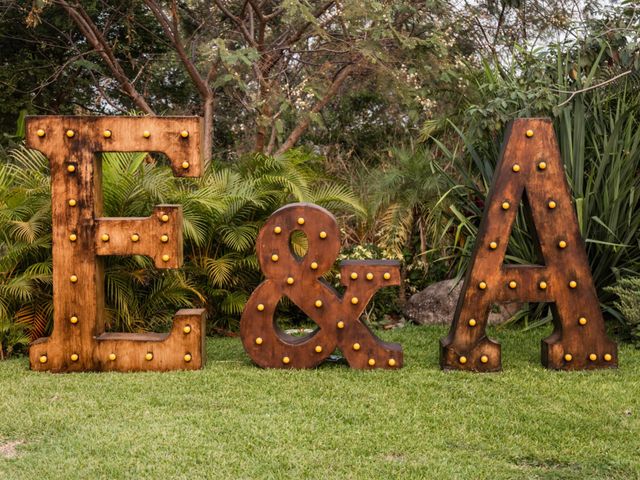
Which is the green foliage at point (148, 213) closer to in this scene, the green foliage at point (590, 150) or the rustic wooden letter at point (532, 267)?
the green foliage at point (590, 150)

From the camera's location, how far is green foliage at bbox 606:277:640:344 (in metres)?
5.80

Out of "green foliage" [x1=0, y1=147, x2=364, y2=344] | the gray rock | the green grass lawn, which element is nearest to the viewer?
the green grass lawn

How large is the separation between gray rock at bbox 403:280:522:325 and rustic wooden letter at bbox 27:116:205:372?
2.48 meters

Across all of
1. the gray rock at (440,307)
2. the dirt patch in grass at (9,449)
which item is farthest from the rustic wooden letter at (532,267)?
the dirt patch in grass at (9,449)

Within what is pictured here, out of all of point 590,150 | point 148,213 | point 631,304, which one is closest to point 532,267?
point 631,304

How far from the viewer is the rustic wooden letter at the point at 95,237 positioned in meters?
5.21

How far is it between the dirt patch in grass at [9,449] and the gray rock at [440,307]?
154 inches

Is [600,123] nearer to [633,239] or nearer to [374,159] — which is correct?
[633,239]

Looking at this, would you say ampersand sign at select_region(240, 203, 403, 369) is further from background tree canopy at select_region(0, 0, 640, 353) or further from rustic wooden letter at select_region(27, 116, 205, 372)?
background tree canopy at select_region(0, 0, 640, 353)

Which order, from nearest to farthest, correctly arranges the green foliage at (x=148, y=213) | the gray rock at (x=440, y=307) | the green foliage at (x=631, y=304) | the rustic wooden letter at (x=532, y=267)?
the rustic wooden letter at (x=532, y=267) → the green foliage at (x=631, y=304) → the green foliage at (x=148, y=213) → the gray rock at (x=440, y=307)

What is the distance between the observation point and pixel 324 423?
4117 millimetres

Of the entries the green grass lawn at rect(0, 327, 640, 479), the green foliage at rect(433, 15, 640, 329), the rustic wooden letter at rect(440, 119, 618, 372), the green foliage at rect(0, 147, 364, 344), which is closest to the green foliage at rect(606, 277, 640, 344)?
the green foliage at rect(433, 15, 640, 329)

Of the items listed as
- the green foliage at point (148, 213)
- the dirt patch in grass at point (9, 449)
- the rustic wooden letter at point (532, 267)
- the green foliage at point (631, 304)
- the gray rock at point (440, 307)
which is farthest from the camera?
the gray rock at point (440, 307)

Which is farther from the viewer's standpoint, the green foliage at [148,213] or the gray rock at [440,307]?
the gray rock at [440,307]
